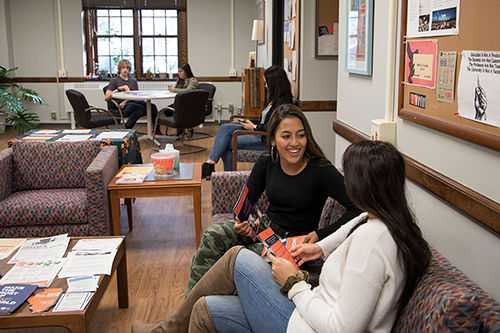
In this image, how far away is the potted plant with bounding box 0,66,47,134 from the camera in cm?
760

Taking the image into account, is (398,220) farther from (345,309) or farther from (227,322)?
(227,322)

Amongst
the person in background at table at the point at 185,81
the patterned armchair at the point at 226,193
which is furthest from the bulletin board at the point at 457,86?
the person in background at table at the point at 185,81

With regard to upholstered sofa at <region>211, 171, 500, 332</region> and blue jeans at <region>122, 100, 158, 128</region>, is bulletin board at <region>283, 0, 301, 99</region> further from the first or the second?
upholstered sofa at <region>211, 171, 500, 332</region>

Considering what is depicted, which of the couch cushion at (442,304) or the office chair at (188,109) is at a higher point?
the office chair at (188,109)

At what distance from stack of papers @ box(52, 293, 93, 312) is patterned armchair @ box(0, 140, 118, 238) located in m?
1.18

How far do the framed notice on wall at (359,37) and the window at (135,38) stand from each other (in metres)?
6.73

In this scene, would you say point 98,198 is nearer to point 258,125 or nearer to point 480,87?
point 258,125

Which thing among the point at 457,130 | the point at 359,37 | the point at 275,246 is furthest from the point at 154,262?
the point at 457,130

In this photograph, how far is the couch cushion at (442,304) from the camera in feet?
3.56

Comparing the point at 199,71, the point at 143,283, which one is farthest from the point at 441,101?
the point at 199,71

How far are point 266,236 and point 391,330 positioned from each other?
0.57 meters

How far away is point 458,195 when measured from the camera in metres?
1.56

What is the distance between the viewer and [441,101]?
5.61ft

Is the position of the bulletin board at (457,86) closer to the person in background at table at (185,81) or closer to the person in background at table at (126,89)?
the person in background at table at (185,81)
